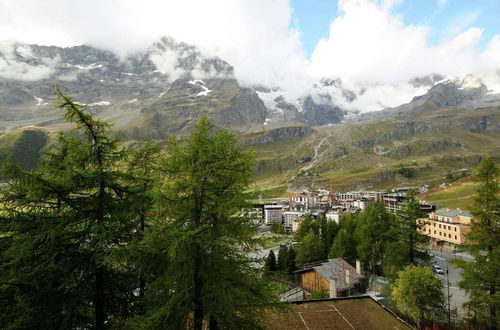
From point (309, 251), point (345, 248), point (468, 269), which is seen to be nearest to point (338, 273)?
point (345, 248)

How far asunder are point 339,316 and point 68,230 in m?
21.1

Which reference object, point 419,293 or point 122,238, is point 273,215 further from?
point 122,238

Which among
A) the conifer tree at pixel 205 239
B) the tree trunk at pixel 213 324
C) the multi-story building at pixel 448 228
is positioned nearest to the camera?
the conifer tree at pixel 205 239

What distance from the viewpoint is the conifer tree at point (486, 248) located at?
60.8ft

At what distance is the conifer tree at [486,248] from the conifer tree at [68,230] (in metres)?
22.5


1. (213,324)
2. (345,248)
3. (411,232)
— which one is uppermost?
(411,232)

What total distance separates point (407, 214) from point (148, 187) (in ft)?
90.6

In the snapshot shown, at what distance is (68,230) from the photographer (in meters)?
8.27

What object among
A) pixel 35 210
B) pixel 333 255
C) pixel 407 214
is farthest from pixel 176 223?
pixel 333 255

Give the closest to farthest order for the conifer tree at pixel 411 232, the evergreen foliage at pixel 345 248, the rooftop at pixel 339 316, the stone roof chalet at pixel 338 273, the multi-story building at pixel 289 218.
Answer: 1. the rooftop at pixel 339 316
2. the conifer tree at pixel 411 232
3. the stone roof chalet at pixel 338 273
4. the evergreen foliage at pixel 345 248
5. the multi-story building at pixel 289 218

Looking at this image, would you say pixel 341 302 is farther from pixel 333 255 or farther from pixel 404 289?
pixel 333 255

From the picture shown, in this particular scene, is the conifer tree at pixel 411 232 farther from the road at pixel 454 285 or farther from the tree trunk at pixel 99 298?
the tree trunk at pixel 99 298

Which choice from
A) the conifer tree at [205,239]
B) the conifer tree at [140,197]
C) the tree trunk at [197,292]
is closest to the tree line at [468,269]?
the conifer tree at [205,239]

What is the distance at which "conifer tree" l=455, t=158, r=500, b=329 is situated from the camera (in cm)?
1855
